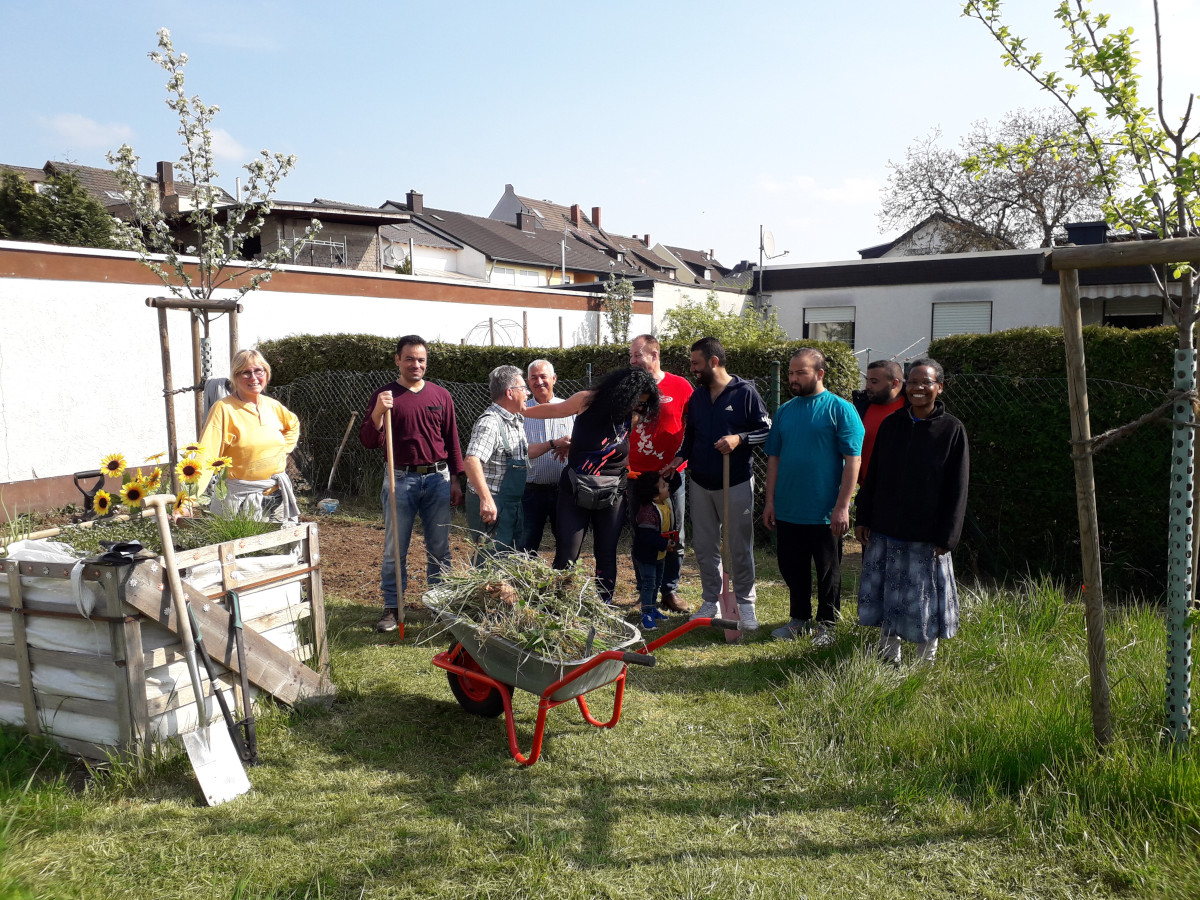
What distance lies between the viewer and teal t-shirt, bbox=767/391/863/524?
5066 millimetres

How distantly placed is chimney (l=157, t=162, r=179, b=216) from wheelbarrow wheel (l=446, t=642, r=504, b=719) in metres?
33.7

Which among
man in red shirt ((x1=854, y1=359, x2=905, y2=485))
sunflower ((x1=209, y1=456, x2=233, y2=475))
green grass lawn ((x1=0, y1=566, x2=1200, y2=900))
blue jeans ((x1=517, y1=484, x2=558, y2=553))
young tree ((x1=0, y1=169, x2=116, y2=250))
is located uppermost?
young tree ((x1=0, y1=169, x2=116, y2=250))

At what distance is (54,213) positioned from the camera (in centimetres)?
2428

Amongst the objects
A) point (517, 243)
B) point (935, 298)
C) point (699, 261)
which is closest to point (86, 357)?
point (935, 298)

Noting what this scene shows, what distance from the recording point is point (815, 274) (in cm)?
2456

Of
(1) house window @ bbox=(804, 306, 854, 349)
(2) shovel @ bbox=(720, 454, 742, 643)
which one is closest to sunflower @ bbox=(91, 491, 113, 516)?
(2) shovel @ bbox=(720, 454, 742, 643)

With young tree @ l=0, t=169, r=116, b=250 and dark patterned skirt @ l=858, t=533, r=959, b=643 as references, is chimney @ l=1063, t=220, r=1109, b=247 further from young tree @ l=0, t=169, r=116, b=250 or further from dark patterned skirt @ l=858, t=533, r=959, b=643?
young tree @ l=0, t=169, r=116, b=250

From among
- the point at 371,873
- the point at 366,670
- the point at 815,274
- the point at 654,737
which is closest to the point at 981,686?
the point at 654,737

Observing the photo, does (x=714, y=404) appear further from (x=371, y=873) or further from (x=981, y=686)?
(x=371, y=873)

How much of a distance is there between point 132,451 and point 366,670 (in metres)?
8.04

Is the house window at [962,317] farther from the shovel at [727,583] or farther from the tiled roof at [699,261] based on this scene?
the tiled roof at [699,261]

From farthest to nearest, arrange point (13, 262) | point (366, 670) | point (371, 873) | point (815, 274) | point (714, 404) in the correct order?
1. point (815, 274)
2. point (13, 262)
3. point (714, 404)
4. point (366, 670)
5. point (371, 873)

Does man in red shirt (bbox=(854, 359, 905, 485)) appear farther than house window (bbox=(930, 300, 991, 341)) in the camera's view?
No

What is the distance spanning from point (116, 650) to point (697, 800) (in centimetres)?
249
